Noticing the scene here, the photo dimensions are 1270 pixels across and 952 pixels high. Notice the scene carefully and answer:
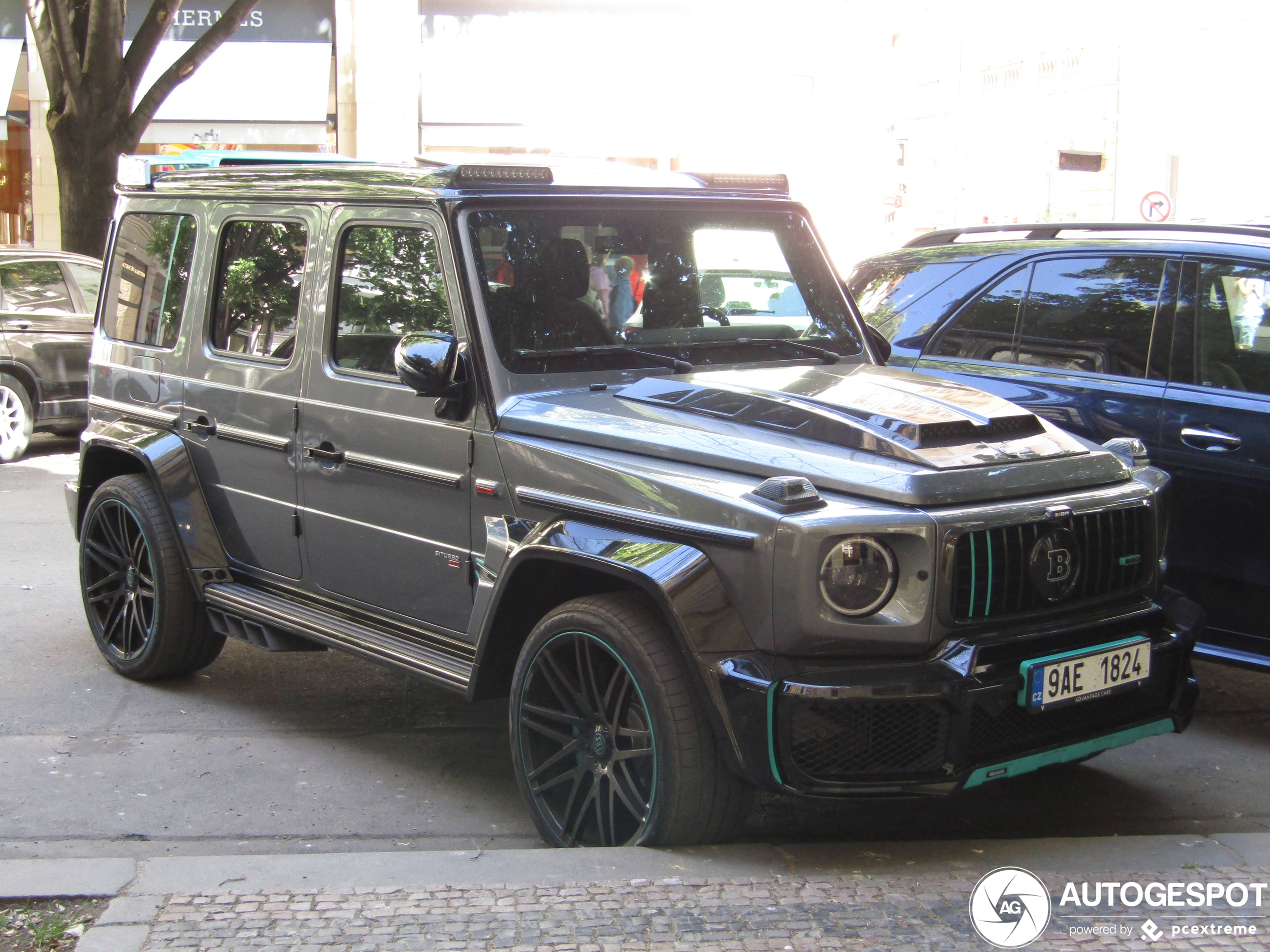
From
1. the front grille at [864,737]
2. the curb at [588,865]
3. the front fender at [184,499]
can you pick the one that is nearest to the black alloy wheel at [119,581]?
the front fender at [184,499]

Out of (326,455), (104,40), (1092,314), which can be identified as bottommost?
(326,455)

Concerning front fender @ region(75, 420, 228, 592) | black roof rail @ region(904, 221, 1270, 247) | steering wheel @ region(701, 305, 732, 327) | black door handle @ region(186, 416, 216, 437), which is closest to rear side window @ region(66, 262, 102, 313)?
front fender @ region(75, 420, 228, 592)

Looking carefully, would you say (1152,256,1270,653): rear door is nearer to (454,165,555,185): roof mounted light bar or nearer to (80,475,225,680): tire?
(454,165,555,185): roof mounted light bar

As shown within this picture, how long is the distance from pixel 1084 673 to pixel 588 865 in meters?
1.34

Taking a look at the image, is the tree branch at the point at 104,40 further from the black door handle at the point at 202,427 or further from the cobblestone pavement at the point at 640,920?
the cobblestone pavement at the point at 640,920

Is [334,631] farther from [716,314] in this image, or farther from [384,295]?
[716,314]

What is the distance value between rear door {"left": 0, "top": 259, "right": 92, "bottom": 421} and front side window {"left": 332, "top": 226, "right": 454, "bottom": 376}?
26.4ft

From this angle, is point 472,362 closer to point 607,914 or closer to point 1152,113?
point 607,914

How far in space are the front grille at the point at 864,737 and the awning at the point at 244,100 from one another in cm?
1939

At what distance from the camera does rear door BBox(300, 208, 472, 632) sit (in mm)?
4195

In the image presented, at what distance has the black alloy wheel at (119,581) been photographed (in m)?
5.50

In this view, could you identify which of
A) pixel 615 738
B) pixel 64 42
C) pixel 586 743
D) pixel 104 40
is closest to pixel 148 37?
pixel 104 40

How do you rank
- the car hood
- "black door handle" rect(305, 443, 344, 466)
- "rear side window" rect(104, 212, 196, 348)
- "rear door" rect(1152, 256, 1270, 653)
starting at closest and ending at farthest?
the car hood, "black door handle" rect(305, 443, 344, 466), "rear door" rect(1152, 256, 1270, 653), "rear side window" rect(104, 212, 196, 348)

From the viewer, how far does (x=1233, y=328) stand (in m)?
5.00
